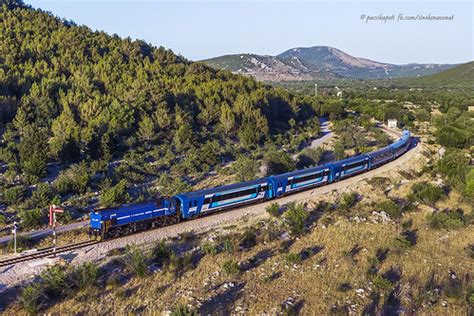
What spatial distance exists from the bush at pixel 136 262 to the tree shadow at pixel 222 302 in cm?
395

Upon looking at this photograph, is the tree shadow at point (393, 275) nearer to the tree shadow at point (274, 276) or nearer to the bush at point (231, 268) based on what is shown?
the tree shadow at point (274, 276)

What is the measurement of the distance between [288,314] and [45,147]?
98.5ft

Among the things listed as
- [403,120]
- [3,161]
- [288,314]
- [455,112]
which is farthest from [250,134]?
[455,112]

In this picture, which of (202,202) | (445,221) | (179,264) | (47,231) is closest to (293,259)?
(179,264)

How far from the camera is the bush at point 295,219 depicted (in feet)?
98.1

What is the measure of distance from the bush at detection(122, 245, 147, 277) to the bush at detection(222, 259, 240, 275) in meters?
4.19

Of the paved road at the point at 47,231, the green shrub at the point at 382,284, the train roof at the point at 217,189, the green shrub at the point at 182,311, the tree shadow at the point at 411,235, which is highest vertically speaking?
the train roof at the point at 217,189

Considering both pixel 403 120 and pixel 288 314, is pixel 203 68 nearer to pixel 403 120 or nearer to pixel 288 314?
pixel 403 120

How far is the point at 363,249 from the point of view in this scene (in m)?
28.3

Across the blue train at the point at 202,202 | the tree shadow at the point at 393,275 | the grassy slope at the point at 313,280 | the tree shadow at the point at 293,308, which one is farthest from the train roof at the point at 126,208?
the tree shadow at the point at 393,275

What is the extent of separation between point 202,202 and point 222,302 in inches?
443

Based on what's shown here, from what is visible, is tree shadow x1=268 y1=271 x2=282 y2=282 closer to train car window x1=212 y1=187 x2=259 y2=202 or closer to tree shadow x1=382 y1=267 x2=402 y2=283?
tree shadow x1=382 y1=267 x2=402 y2=283

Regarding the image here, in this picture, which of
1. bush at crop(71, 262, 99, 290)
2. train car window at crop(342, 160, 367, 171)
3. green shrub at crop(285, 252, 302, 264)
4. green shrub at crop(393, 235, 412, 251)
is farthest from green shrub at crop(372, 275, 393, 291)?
train car window at crop(342, 160, 367, 171)

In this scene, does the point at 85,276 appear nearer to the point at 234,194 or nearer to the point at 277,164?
the point at 234,194
